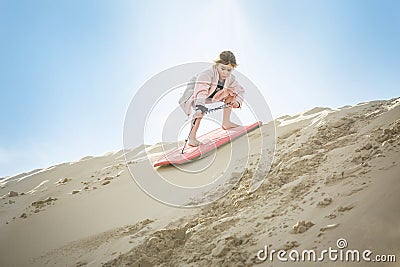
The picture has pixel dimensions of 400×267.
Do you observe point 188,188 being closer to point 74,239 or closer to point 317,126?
point 74,239

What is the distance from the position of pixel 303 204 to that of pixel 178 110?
2.69 meters

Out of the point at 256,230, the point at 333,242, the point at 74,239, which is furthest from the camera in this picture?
the point at 74,239

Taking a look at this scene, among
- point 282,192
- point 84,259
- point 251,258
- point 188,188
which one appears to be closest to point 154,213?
point 188,188

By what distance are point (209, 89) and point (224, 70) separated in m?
0.36

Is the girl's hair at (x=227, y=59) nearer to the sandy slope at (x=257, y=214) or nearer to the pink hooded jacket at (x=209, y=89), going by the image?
the pink hooded jacket at (x=209, y=89)

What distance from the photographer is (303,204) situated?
7.65ft

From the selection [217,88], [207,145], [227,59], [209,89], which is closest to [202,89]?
[209,89]

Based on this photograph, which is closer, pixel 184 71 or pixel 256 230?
pixel 256 230

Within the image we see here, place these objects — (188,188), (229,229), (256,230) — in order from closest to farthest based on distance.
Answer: (256,230), (229,229), (188,188)

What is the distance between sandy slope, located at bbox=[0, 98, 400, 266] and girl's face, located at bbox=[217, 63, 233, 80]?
1.10 m

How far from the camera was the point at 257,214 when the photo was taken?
2.52 meters

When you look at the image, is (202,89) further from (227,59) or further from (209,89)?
(227,59)

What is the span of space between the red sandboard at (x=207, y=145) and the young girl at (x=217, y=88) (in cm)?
18

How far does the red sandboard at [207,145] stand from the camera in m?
4.54
